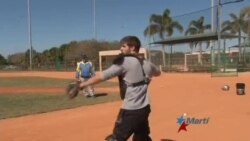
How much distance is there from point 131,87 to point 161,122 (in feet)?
15.4

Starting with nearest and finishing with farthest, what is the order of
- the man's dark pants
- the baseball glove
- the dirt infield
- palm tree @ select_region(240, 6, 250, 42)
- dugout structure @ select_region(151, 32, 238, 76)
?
the baseball glove < the man's dark pants < the dirt infield < dugout structure @ select_region(151, 32, 238, 76) < palm tree @ select_region(240, 6, 250, 42)

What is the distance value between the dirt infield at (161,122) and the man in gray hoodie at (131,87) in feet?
9.41

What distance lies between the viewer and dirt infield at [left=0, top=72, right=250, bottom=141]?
26.5 feet

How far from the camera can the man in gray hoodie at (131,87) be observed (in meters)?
4.89

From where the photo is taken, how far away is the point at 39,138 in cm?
816

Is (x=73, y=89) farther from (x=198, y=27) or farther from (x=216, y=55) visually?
(x=198, y=27)

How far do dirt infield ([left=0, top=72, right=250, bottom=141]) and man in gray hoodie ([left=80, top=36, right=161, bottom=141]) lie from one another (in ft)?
9.41

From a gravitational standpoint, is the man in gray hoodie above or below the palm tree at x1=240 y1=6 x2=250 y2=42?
below

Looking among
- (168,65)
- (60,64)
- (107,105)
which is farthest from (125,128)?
(60,64)

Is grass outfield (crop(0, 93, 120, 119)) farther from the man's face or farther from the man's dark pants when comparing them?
the man's face

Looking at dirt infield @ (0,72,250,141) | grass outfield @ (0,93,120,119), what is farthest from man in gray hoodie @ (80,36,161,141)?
grass outfield @ (0,93,120,119)

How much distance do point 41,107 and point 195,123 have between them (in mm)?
5599

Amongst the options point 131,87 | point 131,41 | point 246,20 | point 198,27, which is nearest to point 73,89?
point 131,87

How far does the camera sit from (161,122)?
9.50 meters
